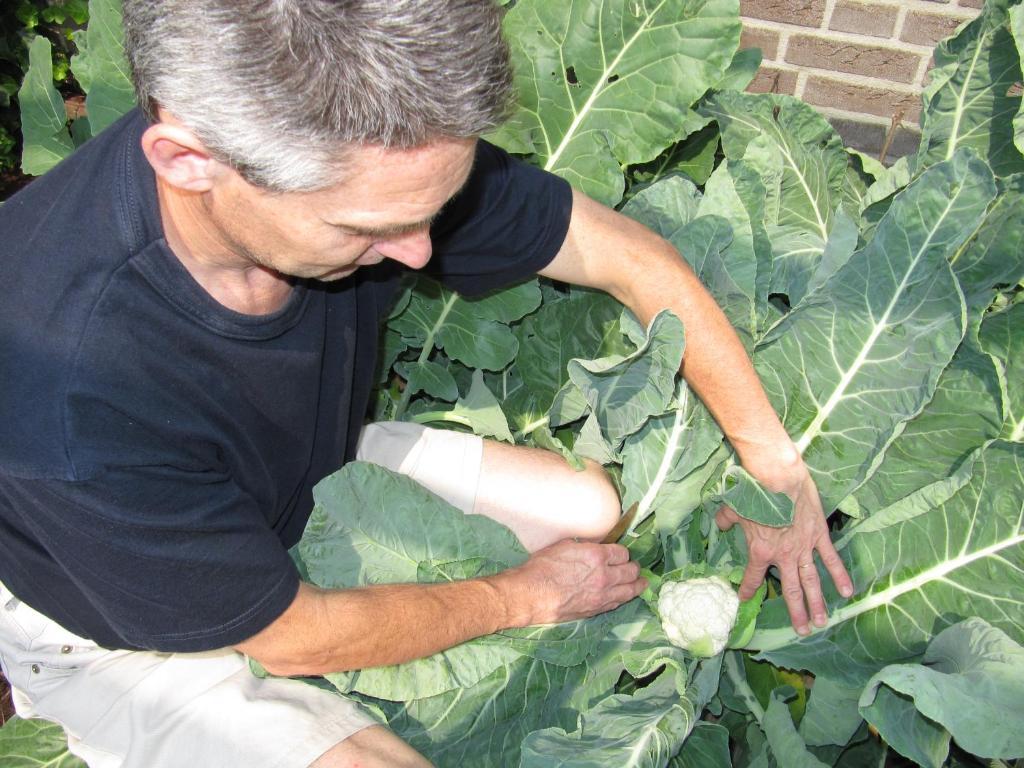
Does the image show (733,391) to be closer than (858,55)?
Yes

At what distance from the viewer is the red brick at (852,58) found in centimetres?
330

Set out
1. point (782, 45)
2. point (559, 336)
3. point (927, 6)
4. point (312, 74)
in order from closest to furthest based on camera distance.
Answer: point (312, 74), point (559, 336), point (927, 6), point (782, 45)


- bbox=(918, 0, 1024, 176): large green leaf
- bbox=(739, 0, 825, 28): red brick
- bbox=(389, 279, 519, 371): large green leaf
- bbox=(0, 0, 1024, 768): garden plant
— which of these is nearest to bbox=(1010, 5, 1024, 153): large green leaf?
bbox=(0, 0, 1024, 768): garden plant

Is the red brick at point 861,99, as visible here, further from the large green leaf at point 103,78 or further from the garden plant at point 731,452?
the large green leaf at point 103,78

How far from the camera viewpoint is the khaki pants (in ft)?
5.27

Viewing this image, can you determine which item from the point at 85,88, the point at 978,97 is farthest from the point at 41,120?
the point at 978,97

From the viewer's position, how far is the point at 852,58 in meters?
3.39

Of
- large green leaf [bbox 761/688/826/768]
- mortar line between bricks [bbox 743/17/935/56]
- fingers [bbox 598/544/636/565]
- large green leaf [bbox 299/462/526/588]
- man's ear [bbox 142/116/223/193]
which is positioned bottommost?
large green leaf [bbox 761/688/826/768]

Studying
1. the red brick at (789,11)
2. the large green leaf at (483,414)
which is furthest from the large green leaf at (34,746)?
the red brick at (789,11)

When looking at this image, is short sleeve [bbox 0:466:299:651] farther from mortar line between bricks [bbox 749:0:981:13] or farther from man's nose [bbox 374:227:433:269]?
mortar line between bricks [bbox 749:0:981:13]

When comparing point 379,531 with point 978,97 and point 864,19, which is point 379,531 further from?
point 864,19

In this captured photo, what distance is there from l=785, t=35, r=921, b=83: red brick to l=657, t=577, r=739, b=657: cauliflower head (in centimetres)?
234

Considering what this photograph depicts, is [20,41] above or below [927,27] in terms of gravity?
above

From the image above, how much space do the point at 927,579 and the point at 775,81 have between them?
91.4 inches
